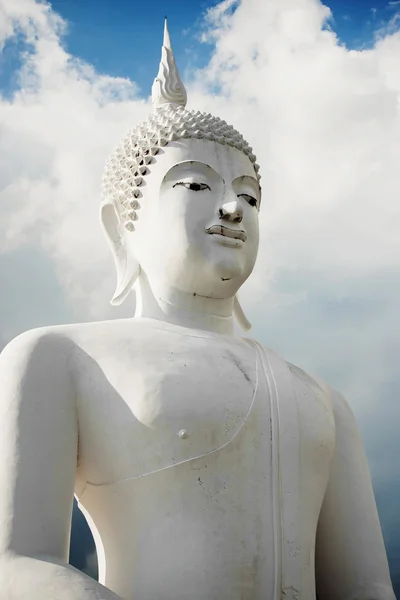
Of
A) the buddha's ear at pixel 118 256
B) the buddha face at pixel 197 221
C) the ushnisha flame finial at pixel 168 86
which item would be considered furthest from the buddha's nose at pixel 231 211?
the ushnisha flame finial at pixel 168 86

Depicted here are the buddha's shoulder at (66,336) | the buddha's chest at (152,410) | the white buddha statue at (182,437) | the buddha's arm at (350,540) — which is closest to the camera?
the white buddha statue at (182,437)

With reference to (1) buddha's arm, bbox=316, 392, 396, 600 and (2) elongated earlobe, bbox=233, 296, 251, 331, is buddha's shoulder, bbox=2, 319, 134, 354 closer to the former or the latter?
(2) elongated earlobe, bbox=233, 296, 251, 331

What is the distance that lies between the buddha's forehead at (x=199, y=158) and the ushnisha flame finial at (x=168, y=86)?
79cm

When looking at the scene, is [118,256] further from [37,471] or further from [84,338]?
[37,471]

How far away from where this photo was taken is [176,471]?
4438mm

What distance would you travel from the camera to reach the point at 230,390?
4.74m

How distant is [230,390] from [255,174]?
172cm

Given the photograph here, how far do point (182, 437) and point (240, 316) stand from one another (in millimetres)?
1569

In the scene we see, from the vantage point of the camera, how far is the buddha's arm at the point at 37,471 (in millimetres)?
3938

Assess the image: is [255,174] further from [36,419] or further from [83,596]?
[83,596]

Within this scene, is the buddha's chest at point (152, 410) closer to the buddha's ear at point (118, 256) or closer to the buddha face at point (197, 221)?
the buddha face at point (197, 221)

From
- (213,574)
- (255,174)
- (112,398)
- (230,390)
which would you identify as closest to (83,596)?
(213,574)

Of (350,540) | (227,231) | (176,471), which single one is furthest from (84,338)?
(350,540)

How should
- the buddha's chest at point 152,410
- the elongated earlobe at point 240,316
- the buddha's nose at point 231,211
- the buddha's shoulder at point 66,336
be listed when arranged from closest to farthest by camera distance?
1. the buddha's chest at point 152,410
2. the buddha's shoulder at point 66,336
3. the buddha's nose at point 231,211
4. the elongated earlobe at point 240,316
